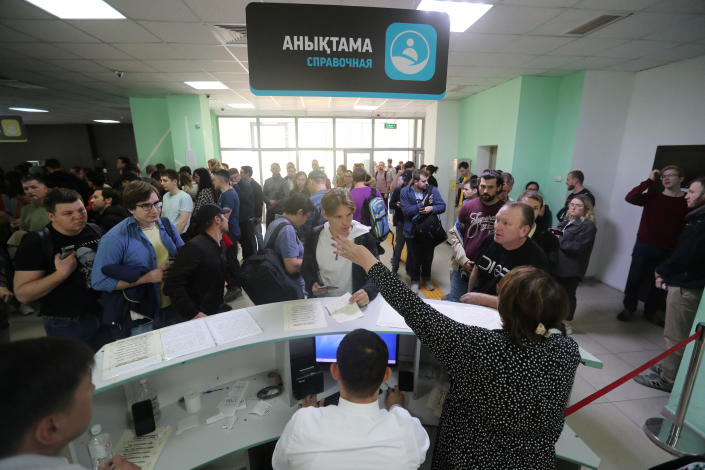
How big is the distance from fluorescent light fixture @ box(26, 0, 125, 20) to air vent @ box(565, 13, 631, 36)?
4.63 m

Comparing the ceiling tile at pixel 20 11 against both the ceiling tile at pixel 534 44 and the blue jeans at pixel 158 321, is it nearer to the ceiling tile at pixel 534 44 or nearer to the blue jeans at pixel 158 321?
the blue jeans at pixel 158 321

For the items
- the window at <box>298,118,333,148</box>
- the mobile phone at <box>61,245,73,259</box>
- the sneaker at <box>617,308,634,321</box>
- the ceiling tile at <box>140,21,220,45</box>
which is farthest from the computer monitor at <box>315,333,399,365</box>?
the window at <box>298,118,333,148</box>

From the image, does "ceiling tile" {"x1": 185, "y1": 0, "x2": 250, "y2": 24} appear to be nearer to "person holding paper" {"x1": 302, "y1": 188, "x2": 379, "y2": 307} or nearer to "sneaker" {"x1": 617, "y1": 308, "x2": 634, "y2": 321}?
"person holding paper" {"x1": 302, "y1": 188, "x2": 379, "y2": 307}

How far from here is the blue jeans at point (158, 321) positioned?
229cm

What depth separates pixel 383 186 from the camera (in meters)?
9.62

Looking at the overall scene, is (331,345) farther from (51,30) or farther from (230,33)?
(51,30)

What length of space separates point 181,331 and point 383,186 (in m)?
8.37

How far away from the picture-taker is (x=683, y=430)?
2361mm

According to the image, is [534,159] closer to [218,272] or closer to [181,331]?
[218,272]

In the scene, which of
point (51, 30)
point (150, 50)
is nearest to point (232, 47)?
point (150, 50)

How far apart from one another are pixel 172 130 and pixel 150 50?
10.9ft

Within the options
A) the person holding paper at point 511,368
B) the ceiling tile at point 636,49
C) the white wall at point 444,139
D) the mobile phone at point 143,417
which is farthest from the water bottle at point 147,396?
the white wall at point 444,139

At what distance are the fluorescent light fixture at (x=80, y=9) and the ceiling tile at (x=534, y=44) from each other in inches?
168

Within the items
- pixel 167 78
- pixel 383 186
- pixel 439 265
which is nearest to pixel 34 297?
pixel 167 78
